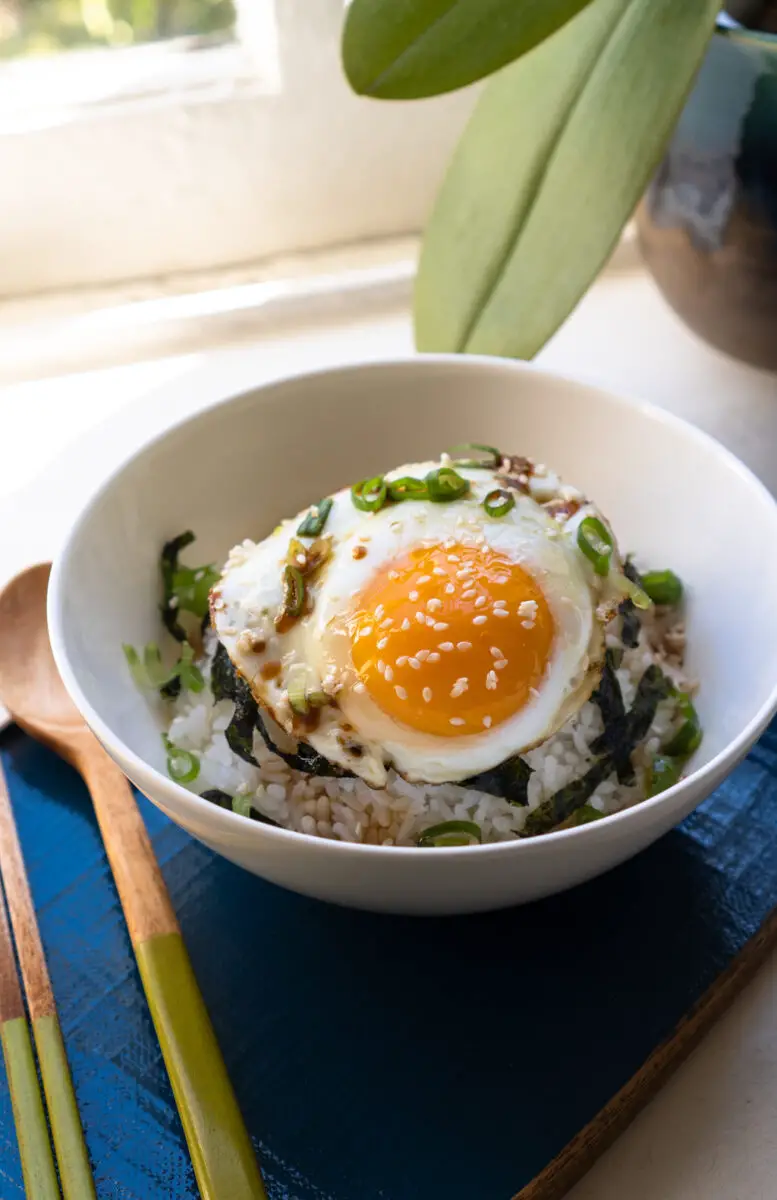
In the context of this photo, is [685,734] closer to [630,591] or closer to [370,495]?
[630,591]

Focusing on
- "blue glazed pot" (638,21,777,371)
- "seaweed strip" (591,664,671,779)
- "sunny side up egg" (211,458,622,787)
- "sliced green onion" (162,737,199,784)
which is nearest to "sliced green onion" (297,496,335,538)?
"sunny side up egg" (211,458,622,787)

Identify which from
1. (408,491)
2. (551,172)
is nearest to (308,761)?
(408,491)

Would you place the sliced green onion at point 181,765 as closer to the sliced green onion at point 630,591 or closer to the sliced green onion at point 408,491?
the sliced green onion at point 408,491

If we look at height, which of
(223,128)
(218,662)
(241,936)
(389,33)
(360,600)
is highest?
(389,33)

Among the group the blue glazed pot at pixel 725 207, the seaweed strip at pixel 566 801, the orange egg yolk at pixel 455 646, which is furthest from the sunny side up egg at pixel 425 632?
the blue glazed pot at pixel 725 207

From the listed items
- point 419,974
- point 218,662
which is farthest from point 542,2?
point 419,974

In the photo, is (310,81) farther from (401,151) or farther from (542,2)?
(542,2)
